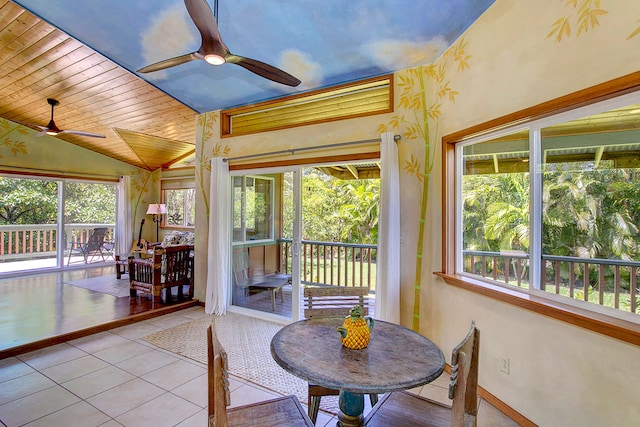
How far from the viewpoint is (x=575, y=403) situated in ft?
5.71

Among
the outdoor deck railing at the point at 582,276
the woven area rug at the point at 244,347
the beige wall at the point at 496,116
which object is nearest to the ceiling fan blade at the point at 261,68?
the beige wall at the point at 496,116

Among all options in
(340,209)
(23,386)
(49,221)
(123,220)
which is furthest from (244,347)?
(49,221)

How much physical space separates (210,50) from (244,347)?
2.73 metres

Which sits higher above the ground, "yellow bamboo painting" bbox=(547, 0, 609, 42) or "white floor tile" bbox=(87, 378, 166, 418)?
"yellow bamboo painting" bbox=(547, 0, 609, 42)

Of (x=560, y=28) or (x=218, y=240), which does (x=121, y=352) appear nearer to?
(x=218, y=240)

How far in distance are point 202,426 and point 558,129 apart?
2976 millimetres

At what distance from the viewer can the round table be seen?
1265mm

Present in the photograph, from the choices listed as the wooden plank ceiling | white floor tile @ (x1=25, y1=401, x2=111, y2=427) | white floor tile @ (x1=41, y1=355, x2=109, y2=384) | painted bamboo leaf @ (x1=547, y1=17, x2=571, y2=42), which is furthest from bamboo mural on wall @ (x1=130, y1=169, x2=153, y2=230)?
painted bamboo leaf @ (x1=547, y1=17, x2=571, y2=42)

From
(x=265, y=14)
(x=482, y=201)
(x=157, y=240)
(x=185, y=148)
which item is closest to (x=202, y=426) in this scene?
(x=482, y=201)

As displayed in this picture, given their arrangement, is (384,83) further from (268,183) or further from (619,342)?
(619,342)

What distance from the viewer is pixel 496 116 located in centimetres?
229

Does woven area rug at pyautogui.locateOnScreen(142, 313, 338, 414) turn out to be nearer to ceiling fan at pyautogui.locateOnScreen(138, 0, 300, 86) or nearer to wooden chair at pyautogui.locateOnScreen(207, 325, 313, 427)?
wooden chair at pyautogui.locateOnScreen(207, 325, 313, 427)

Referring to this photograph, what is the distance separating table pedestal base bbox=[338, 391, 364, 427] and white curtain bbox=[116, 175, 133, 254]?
779cm

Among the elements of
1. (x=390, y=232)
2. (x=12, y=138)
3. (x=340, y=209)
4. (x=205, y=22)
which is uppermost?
(x=12, y=138)
